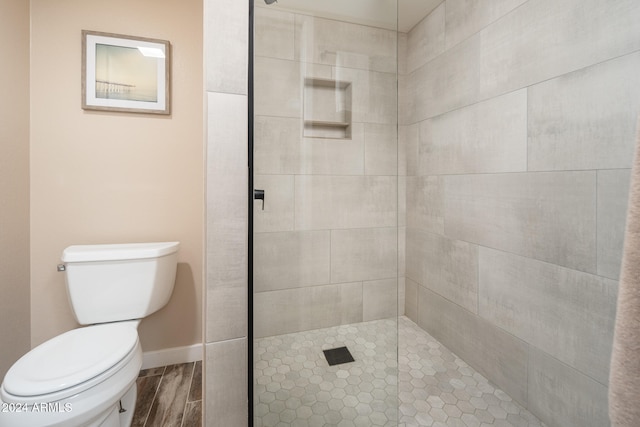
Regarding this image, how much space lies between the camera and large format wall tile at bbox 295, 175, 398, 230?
82cm

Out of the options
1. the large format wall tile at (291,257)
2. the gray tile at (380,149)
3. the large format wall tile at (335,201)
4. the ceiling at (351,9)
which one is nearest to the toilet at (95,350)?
the large format wall tile at (291,257)

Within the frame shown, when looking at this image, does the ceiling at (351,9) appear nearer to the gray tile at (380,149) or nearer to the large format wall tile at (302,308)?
the gray tile at (380,149)

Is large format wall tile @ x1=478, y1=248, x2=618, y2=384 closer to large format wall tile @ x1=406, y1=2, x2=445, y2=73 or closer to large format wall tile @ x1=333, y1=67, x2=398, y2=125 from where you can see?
large format wall tile @ x1=333, y1=67, x2=398, y2=125

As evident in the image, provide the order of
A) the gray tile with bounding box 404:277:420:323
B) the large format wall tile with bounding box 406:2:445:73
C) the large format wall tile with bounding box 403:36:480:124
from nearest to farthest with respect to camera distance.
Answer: the large format wall tile with bounding box 403:36:480:124
the large format wall tile with bounding box 406:2:445:73
the gray tile with bounding box 404:277:420:323

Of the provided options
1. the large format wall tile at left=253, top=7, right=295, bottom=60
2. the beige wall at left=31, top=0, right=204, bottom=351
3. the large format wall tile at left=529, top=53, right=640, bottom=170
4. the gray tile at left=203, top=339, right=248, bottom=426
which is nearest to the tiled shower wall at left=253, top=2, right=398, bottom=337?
the large format wall tile at left=253, top=7, right=295, bottom=60

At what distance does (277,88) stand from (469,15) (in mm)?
1406

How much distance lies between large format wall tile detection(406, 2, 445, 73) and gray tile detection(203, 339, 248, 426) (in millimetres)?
1969

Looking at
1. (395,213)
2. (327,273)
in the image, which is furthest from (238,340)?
(395,213)

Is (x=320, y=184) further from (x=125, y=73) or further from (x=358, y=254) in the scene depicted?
(x=125, y=73)

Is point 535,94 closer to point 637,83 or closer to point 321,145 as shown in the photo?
point 637,83

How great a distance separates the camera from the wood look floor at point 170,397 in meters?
1.33

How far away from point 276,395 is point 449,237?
1343 millimetres

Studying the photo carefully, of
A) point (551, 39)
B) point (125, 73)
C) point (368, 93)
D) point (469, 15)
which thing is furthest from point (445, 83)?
point (125, 73)

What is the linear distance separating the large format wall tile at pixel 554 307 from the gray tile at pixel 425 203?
0.42 metres
